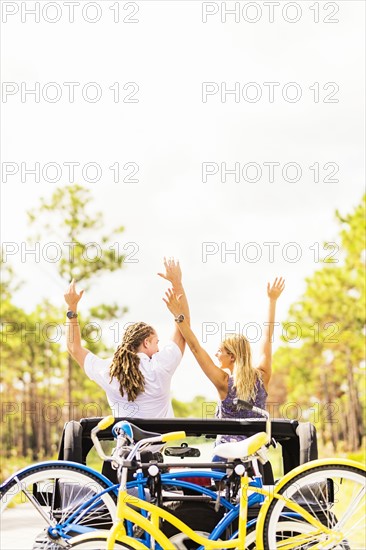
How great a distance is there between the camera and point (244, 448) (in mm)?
4066

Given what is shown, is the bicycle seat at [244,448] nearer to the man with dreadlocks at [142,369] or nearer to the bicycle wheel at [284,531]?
the bicycle wheel at [284,531]

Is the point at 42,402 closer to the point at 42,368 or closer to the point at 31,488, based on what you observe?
the point at 42,368

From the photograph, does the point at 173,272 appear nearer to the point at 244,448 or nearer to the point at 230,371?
the point at 230,371

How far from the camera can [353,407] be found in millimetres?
29719

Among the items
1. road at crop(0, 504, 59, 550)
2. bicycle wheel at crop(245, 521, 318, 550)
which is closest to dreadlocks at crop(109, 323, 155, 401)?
bicycle wheel at crop(245, 521, 318, 550)

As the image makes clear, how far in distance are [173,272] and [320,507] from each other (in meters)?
1.72

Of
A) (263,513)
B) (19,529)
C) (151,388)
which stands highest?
(151,388)

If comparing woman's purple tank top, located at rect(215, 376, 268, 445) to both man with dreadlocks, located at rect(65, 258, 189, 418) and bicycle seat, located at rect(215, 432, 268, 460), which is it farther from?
bicycle seat, located at rect(215, 432, 268, 460)

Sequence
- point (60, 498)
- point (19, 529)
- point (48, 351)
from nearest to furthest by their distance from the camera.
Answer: point (60, 498) < point (19, 529) < point (48, 351)

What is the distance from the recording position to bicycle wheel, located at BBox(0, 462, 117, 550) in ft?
13.7

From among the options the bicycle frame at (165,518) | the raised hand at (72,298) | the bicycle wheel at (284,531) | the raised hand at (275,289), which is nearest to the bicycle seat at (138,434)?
the bicycle frame at (165,518)

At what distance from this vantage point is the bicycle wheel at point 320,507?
13.2 ft

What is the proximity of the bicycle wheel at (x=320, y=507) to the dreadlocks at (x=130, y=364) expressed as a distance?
125 cm

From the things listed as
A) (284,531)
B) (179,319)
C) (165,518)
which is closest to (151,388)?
(179,319)
